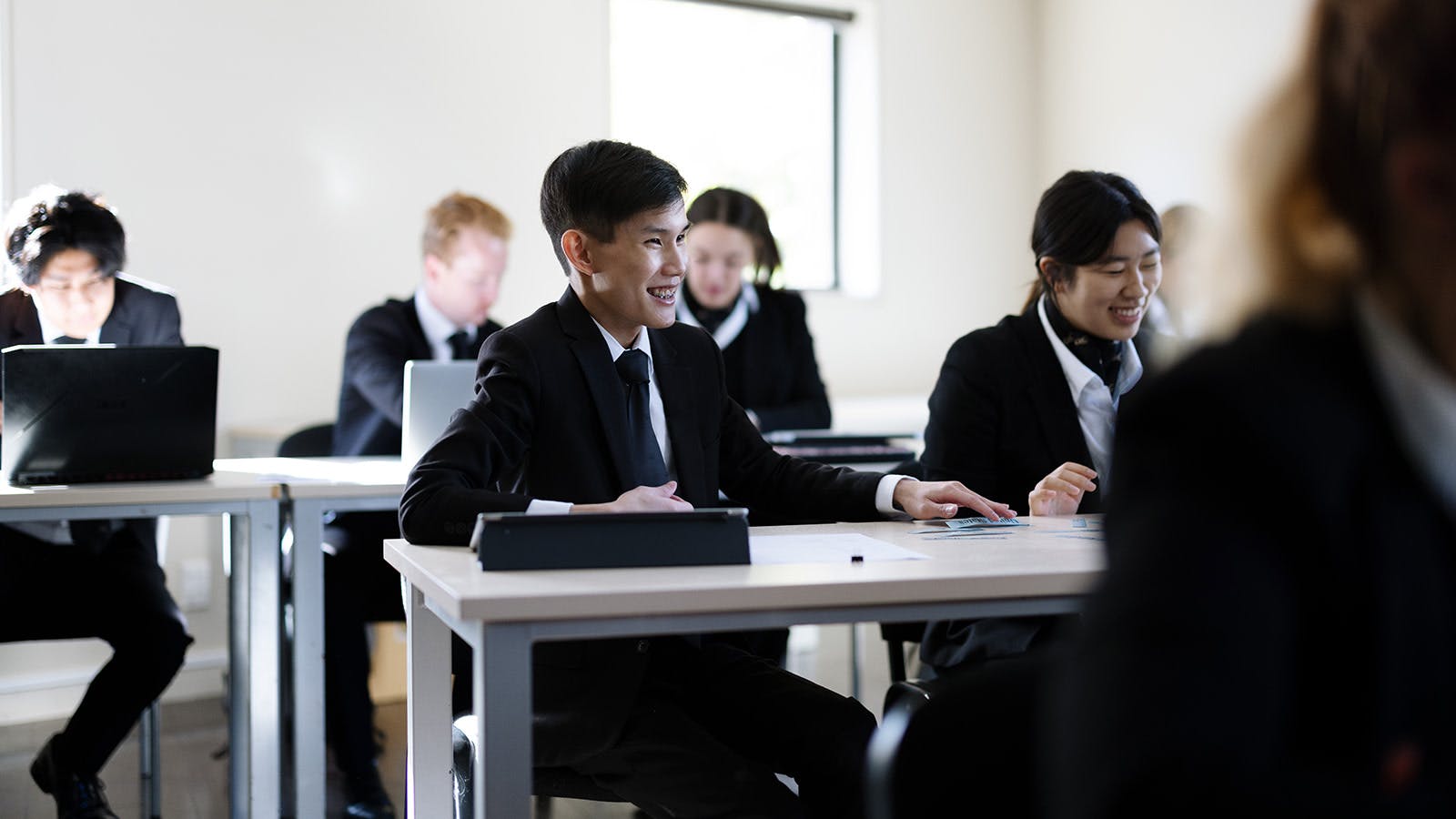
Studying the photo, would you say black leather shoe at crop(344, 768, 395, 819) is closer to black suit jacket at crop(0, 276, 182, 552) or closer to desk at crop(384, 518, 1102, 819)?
black suit jacket at crop(0, 276, 182, 552)

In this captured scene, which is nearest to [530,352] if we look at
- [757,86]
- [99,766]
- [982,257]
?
[99,766]

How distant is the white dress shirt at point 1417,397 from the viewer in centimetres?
64

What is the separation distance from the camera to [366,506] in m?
2.52

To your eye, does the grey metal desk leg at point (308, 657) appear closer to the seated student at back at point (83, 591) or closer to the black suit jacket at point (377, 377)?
the seated student at back at point (83, 591)

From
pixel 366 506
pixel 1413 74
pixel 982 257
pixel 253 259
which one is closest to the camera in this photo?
pixel 1413 74

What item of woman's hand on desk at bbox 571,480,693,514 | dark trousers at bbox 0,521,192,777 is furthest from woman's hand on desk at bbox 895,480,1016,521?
dark trousers at bbox 0,521,192,777

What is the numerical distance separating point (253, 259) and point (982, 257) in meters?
2.85

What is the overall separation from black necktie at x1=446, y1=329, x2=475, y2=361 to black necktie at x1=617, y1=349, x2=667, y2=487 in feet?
5.41

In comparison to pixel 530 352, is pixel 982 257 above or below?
above

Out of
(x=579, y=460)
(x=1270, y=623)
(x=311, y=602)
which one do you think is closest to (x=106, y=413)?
(x=311, y=602)

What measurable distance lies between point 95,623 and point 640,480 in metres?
1.42

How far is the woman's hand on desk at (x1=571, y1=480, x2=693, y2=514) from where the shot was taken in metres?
1.61

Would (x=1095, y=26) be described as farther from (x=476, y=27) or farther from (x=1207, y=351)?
(x=1207, y=351)

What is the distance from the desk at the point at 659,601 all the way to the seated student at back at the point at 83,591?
1408 millimetres
